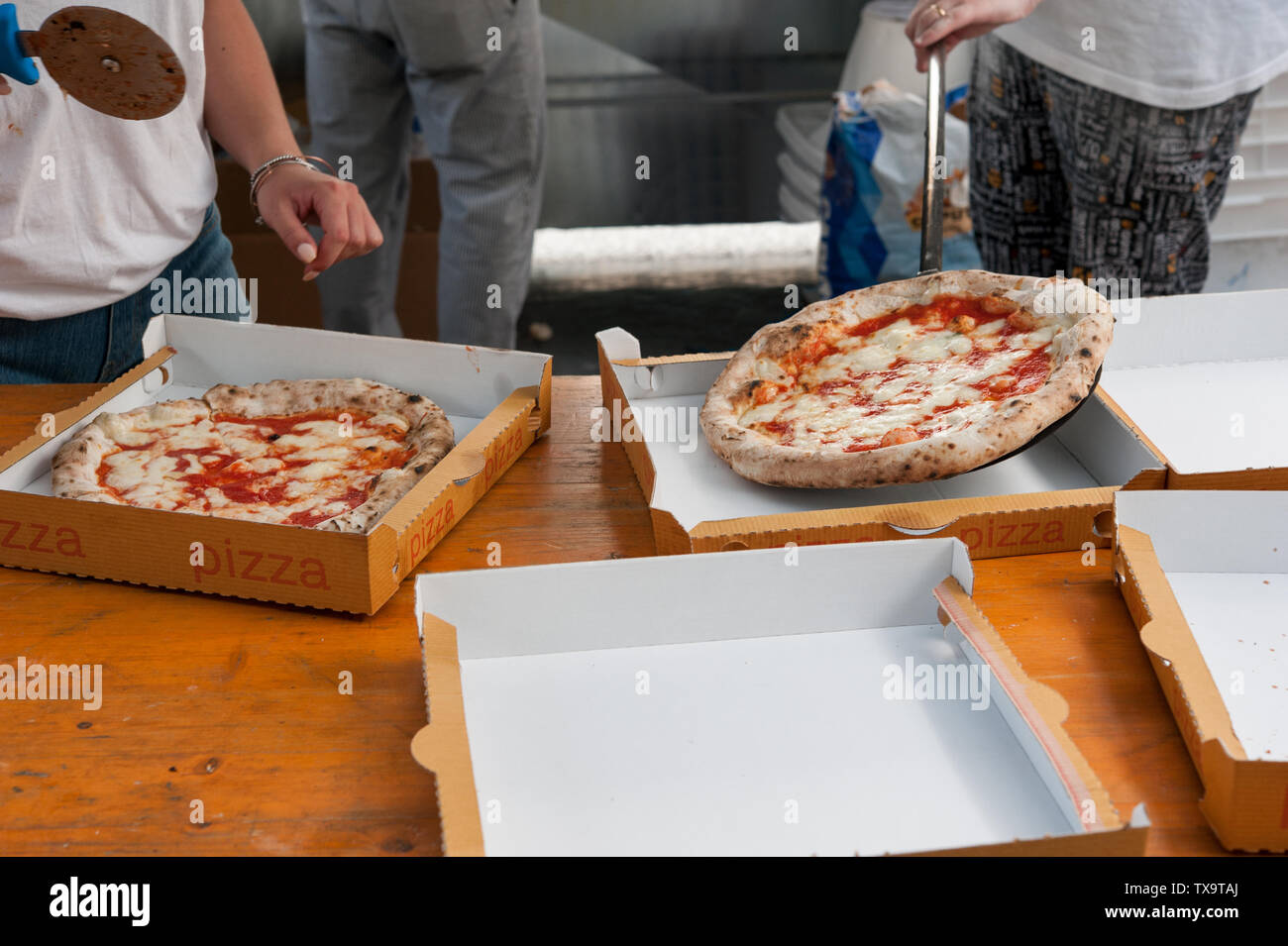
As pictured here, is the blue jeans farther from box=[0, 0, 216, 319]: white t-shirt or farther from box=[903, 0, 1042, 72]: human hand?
box=[903, 0, 1042, 72]: human hand

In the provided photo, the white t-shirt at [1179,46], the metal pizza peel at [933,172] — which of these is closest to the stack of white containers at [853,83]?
the white t-shirt at [1179,46]

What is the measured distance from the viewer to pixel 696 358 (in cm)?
165

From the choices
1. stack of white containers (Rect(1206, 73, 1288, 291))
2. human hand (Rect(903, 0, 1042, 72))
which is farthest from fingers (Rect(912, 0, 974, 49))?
stack of white containers (Rect(1206, 73, 1288, 291))

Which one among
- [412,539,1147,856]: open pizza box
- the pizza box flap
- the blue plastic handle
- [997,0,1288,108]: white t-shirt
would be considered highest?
the blue plastic handle

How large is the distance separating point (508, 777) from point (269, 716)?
255 millimetres

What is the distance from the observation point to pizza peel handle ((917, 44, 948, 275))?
1635 mm

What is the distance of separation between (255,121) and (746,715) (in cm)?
131

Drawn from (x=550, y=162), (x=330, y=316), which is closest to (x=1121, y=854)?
(x=330, y=316)

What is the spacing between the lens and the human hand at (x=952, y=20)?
176 centimetres

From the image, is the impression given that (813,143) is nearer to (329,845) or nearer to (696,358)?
(696,358)

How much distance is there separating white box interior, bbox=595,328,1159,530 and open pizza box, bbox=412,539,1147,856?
0.58 feet

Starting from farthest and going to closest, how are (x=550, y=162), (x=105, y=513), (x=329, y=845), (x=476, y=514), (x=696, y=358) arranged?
(x=550, y=162)
(x=696, y=358)
(x=476, y=514)
(x=105, y=513)
(x=329, y=845)

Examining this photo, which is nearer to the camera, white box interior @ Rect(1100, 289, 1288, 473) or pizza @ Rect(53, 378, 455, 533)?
pizza @ Rect(53, 378, 455, 533)

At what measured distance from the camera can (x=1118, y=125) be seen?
2193 millimetres
